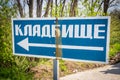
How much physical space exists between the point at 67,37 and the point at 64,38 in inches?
1.1

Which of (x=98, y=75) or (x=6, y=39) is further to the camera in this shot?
(x=98, y=75)

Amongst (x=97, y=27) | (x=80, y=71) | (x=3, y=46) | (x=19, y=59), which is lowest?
(x=80, y=71)

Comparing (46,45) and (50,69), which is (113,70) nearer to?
(50,69)

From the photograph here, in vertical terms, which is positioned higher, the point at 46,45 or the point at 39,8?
the point at 39,8

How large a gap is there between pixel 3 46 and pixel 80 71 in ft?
8.97

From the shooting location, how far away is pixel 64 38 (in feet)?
6.25

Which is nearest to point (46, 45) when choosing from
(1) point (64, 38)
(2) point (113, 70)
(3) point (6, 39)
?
(1) point (64, 38)

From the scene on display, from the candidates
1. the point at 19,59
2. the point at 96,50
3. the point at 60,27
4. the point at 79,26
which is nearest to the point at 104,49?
the point at 96,50

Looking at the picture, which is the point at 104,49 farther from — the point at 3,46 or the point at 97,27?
the point at 3,46

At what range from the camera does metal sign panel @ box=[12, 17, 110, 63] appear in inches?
68.4

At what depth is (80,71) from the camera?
7.39 metres

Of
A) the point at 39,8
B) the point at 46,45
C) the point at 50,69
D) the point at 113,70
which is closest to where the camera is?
the point at 46,45

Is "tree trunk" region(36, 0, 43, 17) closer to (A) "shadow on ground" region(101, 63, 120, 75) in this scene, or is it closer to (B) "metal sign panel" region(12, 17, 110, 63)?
(A) "shadow on ground" region(101, 63, 120, 75)

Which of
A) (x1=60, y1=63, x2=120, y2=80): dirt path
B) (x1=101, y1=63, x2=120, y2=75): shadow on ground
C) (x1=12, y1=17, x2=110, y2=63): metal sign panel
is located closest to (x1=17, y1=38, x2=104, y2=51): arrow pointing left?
(x1=12, y1=17, x2=110, y2=63): metal sign panel
